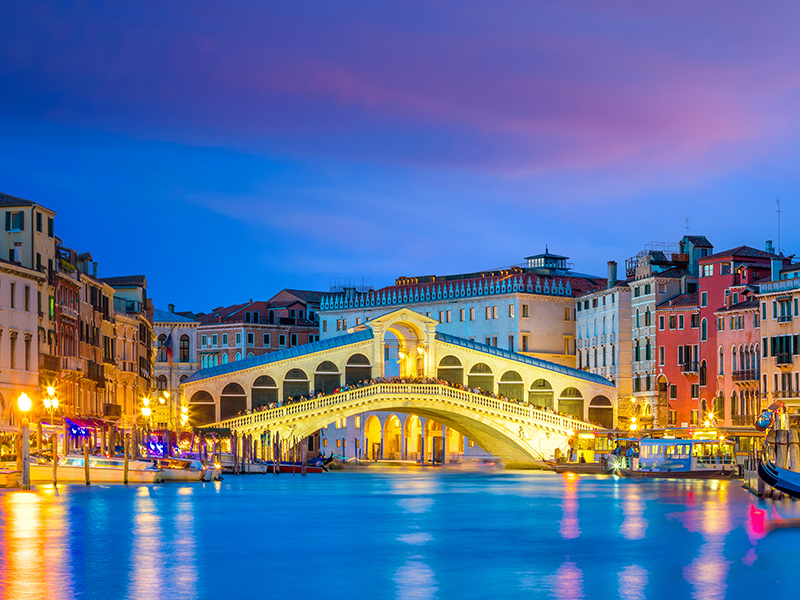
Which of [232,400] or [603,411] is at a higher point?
[232,400]

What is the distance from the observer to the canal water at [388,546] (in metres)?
19.1

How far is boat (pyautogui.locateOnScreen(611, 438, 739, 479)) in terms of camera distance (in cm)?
6012

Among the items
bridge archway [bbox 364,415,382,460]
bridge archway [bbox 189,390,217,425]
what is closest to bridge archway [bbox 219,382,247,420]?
bridge archway [bbox 189,390,217,425]

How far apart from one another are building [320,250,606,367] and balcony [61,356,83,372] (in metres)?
34.0

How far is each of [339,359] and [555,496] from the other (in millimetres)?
31178

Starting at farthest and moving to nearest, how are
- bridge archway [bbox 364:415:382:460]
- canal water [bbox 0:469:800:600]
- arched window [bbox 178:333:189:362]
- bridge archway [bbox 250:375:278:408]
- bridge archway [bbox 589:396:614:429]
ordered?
arched window [bbox 178:333:189:362], bridge archway [bbox 364:415:382:460], bridge archway [bbox 589:396:614:429], bridge archway [bbox 250:375:278:408], canal water [bbox 0:469:800:600]

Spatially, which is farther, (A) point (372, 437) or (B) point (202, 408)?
(A) point (372, 437)

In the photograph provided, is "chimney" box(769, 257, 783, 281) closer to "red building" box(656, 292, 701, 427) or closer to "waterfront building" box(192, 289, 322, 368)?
"red building" box(656, 292, 701, 427)

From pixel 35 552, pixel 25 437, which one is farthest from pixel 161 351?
pixel 35 552

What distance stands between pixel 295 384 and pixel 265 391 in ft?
4.81

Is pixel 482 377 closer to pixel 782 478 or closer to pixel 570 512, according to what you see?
pixel 570 512

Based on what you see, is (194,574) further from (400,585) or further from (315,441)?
(315,441)

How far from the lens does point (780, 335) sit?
6494 centimetres

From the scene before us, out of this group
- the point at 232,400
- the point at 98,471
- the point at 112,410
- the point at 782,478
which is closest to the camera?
the point at 782,478
